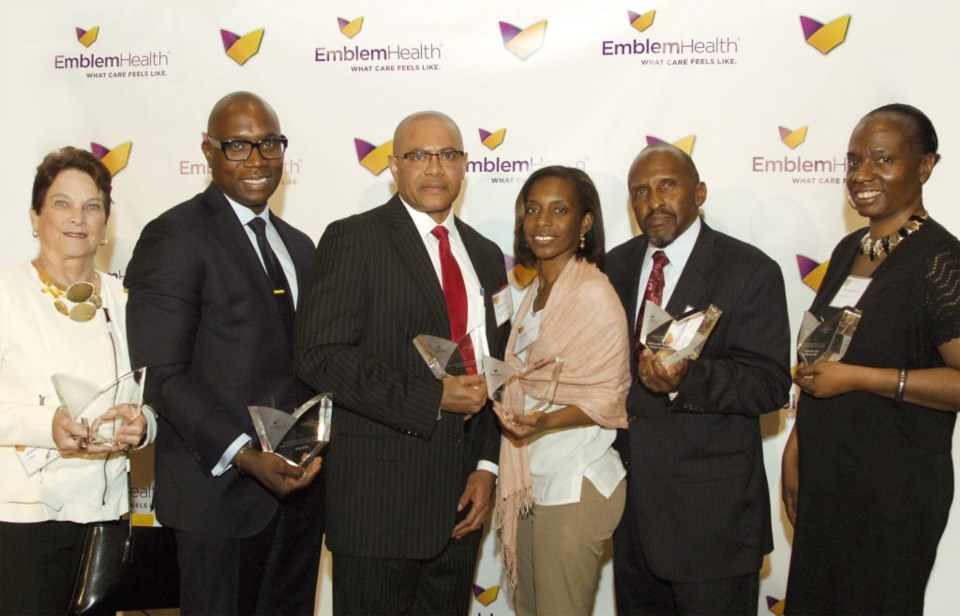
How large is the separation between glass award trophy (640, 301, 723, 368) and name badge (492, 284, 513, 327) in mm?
526

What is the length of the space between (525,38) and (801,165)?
5.00 feet

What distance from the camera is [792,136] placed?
412cm

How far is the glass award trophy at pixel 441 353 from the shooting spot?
2666 mm

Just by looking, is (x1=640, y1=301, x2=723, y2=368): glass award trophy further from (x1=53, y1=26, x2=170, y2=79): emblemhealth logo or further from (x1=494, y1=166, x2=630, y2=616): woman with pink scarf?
(x1=53, y1=26, x2=170, y2=79): emblemhealth logo

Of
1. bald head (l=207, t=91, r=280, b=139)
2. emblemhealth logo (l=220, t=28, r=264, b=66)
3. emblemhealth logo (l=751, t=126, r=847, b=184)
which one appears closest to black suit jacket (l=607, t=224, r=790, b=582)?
emblemhealth logo (l=751, t=126, r=847, b=184)

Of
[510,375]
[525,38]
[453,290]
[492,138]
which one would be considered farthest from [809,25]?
[510,375]

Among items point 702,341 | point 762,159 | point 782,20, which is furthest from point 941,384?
point 782,20

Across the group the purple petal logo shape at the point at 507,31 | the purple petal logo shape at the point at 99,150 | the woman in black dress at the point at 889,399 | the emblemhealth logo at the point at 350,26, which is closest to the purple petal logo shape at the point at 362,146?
the emblemhealth logo at the point at 350,26

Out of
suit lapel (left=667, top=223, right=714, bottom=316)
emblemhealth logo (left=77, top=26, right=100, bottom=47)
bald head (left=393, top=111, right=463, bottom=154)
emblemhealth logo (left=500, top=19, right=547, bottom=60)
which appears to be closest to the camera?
suit lapel (left=667, top=223, right=714, bottom=316)

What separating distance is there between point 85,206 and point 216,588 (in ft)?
4.53

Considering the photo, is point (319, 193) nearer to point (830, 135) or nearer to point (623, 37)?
point (623, 37)

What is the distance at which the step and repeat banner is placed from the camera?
408 centimetres

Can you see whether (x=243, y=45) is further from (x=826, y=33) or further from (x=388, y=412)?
(x=826, y=33)

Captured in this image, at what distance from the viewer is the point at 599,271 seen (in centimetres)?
307
